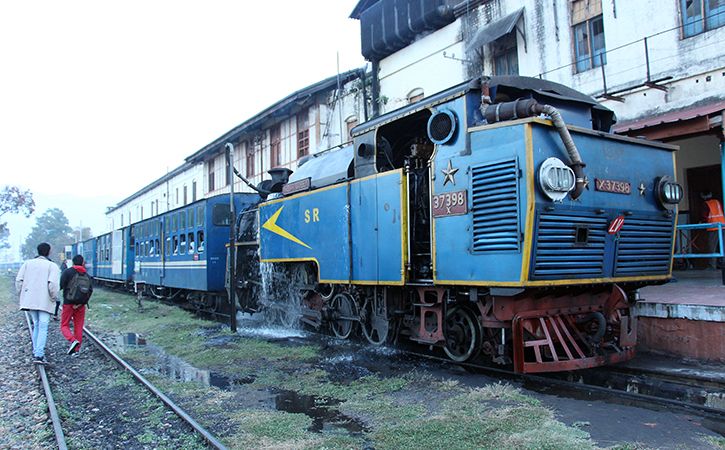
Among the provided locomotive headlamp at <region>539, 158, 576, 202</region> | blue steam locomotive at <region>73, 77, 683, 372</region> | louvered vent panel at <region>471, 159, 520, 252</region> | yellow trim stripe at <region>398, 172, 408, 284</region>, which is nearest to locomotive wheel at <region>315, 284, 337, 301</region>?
blue steam locomotive at <region>73, 77, 683, 372</region>

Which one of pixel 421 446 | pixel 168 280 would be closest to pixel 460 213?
pixel 421 446

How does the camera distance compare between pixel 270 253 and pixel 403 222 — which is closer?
pixel 403 222

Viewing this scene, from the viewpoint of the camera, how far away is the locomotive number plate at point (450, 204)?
19.0 feet

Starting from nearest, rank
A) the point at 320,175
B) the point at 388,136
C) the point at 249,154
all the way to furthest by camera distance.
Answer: the point at 388,136 → the point at 320,175 → the point at 249,154

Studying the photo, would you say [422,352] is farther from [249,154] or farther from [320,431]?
[249,154]

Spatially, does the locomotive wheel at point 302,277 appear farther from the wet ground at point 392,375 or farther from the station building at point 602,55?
the station building at point 602,55

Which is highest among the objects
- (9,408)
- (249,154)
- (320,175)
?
(249,154)

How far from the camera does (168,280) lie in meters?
16.6

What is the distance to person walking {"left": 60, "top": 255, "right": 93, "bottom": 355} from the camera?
8.41 meters

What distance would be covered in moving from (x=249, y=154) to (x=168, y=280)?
11.1 meters

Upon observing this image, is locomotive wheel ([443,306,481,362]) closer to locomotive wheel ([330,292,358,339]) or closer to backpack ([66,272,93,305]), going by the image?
locomotive wheel ([330,292,358,339])

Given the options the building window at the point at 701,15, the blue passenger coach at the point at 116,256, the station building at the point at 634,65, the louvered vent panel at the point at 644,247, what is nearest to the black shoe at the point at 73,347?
the louvered vent panel at the point at 644,247

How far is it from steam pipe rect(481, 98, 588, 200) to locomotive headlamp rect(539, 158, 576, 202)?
0.08 meters

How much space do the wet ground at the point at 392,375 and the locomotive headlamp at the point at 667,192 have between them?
8.47 ft
